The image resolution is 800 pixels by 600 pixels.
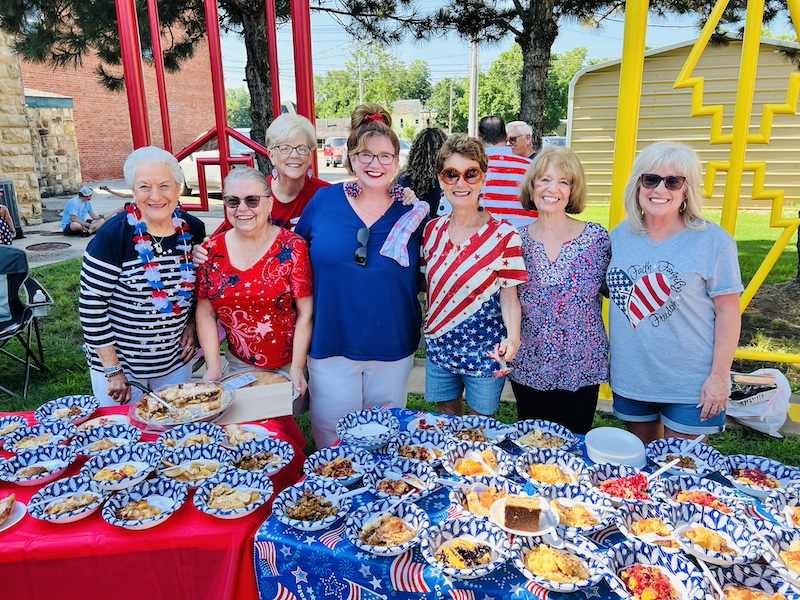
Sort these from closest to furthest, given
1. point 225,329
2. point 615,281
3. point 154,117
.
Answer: point 615,281, point 225,329, point 154,117

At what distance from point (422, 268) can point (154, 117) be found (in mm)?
21757

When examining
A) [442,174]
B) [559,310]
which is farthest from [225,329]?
[559,310]

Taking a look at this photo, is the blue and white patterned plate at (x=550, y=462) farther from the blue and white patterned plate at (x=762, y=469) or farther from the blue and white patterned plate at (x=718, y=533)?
the blue and white patterned plate at (x=762, y=469)

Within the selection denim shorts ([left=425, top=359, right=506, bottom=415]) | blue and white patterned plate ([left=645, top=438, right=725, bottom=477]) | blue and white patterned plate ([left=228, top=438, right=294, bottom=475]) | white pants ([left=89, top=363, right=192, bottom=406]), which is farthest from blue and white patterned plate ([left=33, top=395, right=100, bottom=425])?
blue and white patterned plate ([left=645, top=438, right=725, bottom=477])

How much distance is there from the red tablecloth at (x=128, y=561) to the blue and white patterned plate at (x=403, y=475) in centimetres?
38

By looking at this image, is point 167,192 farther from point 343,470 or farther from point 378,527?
point 378,527

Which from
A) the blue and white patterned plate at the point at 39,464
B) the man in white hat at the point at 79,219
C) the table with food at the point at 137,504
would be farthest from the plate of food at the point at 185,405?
the man in white hat at the point at 79,219

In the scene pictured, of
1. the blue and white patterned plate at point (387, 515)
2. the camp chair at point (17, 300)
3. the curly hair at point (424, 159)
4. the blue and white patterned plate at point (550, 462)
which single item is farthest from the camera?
the camp chair at point (17, 300)

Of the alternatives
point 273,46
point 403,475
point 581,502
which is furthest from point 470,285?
point 273,46

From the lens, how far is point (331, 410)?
250 centimetres

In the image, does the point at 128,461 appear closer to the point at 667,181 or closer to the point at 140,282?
the point at 140,282

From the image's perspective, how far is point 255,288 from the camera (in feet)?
7.51

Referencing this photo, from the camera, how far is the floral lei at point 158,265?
7.52 feet

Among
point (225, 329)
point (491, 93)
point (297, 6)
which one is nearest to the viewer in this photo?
point (225, 329)
